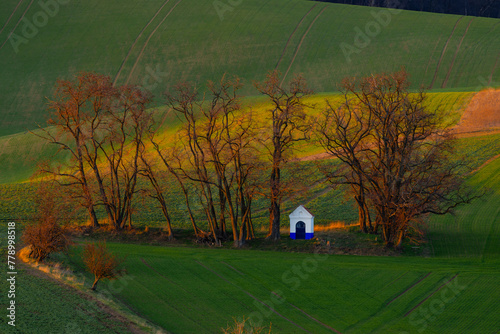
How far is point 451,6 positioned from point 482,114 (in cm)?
6472

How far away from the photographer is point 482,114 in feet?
226

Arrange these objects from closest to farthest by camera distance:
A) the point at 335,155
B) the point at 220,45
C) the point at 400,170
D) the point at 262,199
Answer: the point at 400,170 < the point at 335,155 < the point at 262,199 < the point at 220,45

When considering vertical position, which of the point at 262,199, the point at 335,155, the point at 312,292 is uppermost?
the point at 335,155

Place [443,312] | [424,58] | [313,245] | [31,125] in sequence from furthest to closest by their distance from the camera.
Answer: [424,58] < [31,125] < [313,245] < [443,312]

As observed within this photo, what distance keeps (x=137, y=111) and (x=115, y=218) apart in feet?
28.1

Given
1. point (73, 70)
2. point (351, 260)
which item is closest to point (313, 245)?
point (351, 260)

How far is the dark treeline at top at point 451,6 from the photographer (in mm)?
124312

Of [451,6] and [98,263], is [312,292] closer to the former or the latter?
[98,263]

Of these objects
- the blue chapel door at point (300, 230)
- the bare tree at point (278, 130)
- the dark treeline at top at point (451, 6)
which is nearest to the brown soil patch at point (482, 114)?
the bare tree at point (278, 130)

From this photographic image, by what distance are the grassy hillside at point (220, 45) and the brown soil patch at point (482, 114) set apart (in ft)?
56.8

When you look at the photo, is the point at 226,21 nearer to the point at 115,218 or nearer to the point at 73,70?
the point at 73,70

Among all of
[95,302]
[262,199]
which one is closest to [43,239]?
[95,302]

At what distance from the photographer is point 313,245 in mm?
44625

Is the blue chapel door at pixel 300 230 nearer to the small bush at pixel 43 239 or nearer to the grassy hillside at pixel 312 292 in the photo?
the grassy hillside at pixel 312 292
